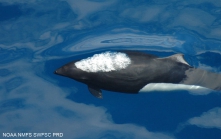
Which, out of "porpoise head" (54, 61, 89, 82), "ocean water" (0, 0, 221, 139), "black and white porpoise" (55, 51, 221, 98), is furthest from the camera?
"ocean water" (0, 0, 221, 139)

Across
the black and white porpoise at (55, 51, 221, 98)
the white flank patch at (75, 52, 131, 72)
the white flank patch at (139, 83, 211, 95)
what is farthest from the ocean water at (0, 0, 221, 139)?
the white flank patch at (75, 52, 131, 72)

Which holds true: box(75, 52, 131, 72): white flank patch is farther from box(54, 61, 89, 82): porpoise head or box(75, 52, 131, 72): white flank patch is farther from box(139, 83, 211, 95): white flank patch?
box(139, 83, 211, 95): white flank patch

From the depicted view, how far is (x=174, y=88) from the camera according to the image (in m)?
6.84

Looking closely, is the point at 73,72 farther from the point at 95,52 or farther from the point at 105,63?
the point at 95,52

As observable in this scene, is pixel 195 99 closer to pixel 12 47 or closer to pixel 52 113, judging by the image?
pixel 52 113

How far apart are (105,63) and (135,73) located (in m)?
0.60

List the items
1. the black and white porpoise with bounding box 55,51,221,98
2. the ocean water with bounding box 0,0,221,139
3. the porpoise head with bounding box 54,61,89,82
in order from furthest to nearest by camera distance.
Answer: the ocean water with bounding box 0,0,221,139
the porpoise head with bounding box 54,61,89,82
the black and white porpoise with bounding box 55,51,221,98

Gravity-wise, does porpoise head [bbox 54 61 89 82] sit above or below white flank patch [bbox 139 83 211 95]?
above

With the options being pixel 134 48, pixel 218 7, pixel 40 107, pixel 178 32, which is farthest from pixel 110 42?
pixel 218 7

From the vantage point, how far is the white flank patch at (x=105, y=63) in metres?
6.39

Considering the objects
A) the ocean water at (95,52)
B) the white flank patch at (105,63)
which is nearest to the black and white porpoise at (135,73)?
the white flank patch at (105,63)

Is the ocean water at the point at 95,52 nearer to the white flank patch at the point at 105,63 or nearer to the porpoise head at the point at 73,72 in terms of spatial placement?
the porpoise head at the point at 73,72

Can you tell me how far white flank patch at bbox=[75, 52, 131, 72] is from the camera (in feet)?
21.0

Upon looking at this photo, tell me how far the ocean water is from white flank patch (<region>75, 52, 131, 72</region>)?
2.44 ft
